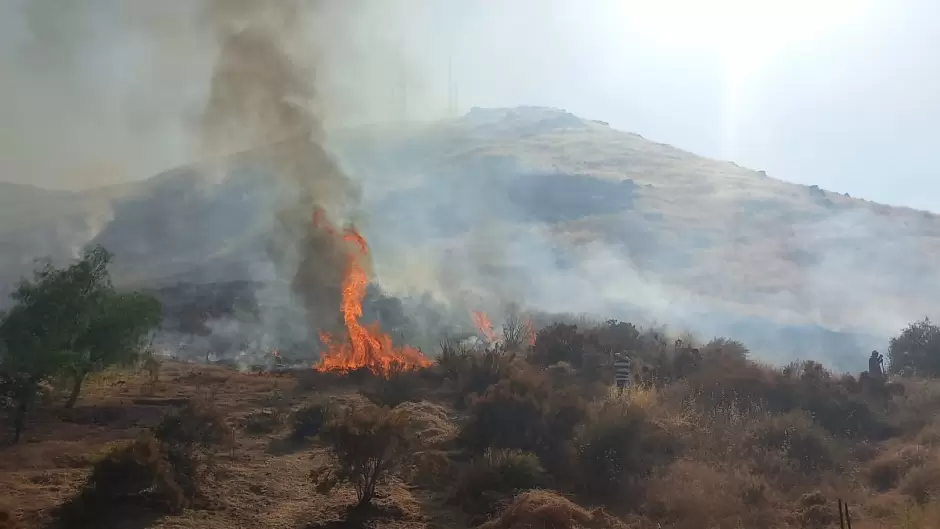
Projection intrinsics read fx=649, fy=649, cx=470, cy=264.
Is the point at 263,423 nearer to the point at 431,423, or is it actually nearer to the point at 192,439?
the point at 431,423

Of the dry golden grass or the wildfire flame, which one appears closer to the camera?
the dry golden grass

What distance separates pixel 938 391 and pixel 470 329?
27.5m

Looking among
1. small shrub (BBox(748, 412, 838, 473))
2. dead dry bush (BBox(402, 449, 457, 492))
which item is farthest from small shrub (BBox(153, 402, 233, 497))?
small shrub (BBox(748, 412, 838, 473))

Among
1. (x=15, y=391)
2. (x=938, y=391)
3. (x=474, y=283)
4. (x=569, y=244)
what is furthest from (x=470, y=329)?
(x=15, y=391)

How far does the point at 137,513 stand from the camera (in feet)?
31.6

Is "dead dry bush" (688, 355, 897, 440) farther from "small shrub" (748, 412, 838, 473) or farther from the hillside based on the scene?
the hillside

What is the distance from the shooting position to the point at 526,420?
1525 centimetres

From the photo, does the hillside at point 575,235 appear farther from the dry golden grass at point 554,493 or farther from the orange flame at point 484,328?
the dry golden grass at point 554,493

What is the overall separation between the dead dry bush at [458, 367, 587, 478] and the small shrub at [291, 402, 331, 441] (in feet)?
12.2

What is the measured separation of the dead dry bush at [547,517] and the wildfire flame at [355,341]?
14.9 meters

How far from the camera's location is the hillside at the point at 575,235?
52094mm

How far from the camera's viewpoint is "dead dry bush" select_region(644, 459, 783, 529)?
10.8m

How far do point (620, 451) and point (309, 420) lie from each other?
7949 millimetres

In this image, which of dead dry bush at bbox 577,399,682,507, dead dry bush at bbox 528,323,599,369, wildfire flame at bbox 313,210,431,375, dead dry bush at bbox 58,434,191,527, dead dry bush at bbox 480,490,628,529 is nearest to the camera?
dead dry bush at bbox 480,490,628,529
